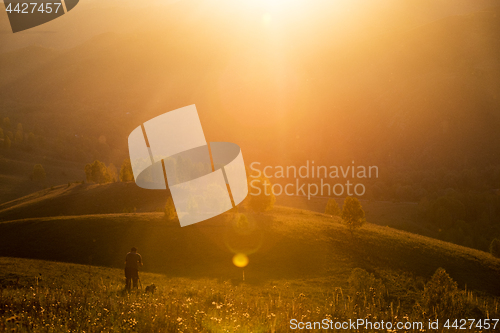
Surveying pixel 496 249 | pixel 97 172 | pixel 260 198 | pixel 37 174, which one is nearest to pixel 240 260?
pixel 260 198

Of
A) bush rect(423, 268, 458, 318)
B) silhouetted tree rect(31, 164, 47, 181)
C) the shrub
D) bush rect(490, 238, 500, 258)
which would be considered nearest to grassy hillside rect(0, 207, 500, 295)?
bush rect(490, 238, 500, 258)

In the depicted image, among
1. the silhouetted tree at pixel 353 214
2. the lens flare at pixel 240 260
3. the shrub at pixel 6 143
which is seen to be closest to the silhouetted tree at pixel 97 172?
the lens flare at pixel 240 260

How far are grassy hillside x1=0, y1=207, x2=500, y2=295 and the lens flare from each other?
0.56m

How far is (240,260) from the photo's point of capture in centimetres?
3127

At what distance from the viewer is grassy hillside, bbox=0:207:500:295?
97.7ft

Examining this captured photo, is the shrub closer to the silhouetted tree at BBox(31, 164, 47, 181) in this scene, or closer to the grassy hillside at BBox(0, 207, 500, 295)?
the silhouetted tree at BBox(31, 164, 47, 181)

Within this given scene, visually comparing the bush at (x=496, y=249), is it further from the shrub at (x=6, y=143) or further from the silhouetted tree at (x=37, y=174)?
the shrub at (x=6, y=143)

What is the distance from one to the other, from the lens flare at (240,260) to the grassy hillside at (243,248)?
1.83ft

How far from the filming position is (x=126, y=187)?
74.4 meters

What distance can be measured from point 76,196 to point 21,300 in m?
69.0

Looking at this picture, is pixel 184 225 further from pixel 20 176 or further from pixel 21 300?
pixel 20 176

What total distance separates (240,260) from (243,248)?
3.20 meters

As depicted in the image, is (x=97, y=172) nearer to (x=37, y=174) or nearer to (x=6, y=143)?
(x=37, y=174)

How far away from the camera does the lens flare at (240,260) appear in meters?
30.3
